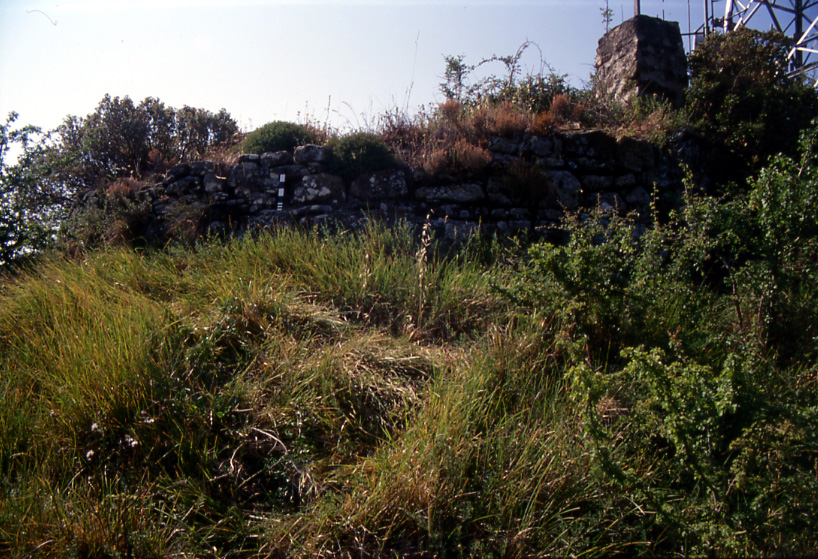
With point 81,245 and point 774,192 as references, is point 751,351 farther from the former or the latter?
point 81,245

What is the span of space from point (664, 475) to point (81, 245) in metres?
7.13

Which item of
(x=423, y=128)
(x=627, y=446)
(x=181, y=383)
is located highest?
(x=423, y=128)

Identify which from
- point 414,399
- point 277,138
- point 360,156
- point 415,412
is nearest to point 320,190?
point 360,156

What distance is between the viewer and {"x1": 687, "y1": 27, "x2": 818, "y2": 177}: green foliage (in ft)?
23.5

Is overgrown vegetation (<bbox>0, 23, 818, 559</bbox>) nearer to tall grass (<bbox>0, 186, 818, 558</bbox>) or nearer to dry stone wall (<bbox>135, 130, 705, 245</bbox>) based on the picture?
tall grass (<bbox>0, 186, 818, 558</bbox>)

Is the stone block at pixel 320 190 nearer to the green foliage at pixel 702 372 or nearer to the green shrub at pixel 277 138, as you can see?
the green shrub at pixel 277 138

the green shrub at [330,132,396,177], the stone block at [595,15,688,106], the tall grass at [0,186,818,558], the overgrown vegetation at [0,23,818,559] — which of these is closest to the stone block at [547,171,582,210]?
the overgrown vegetation at [0,23,818,559]

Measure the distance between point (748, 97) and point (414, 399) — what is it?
7.05 meters

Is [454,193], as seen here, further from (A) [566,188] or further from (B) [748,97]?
(B) [748,97]

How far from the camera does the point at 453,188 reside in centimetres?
676

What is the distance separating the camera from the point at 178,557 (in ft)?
8.81

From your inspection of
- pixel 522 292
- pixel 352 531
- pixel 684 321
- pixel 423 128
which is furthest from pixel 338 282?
pixel 423 128

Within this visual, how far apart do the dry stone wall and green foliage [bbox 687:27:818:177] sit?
72 centimetres

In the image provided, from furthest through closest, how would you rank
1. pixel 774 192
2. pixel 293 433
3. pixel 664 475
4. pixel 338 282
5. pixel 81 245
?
pixel 81 245 → pixel 338 282 → pixel 774 192 → pixel 293 433 → pixel 664 475
